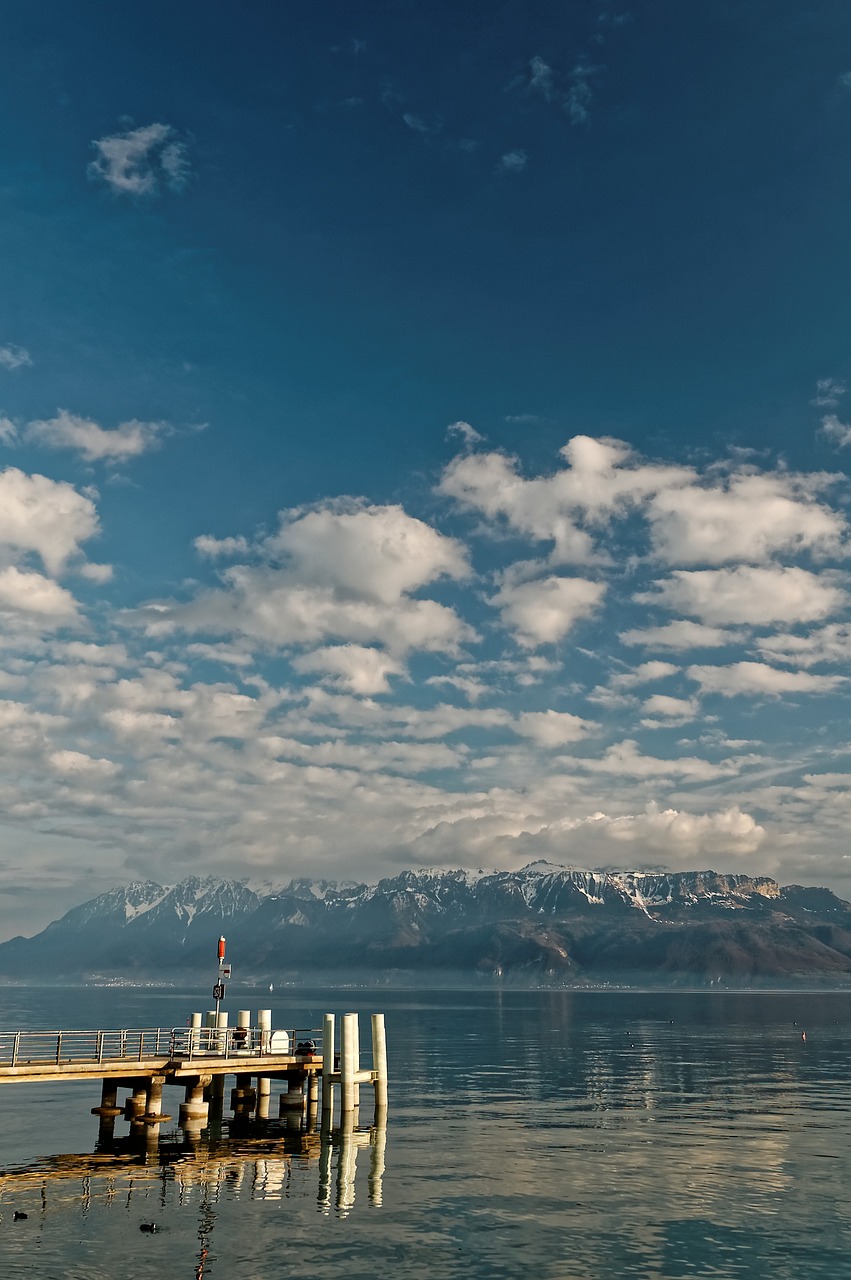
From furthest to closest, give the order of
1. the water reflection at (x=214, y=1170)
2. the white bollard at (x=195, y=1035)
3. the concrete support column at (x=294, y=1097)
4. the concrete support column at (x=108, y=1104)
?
1. the concrete support column at (x=294, y=1097)
2. the white bollard at (x=195, y=1035)
3. the concrete support column at (x=108, y=1104)
4. the water reflection at (x=214, y=1170)

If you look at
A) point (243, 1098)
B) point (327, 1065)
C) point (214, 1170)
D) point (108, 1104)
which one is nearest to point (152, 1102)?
point (108, 1104)

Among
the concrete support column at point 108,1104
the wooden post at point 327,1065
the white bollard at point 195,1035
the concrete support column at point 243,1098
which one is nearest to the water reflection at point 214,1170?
the concrete support column at point 108,1104

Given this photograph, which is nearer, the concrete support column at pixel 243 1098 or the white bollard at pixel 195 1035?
the white bollard at pixel 195 1035

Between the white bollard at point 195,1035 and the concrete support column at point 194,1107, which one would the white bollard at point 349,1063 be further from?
the white bollard at point 195,1035

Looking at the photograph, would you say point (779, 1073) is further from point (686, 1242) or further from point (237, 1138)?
point (686, 1242)

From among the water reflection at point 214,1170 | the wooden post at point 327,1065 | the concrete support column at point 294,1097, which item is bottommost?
the water reflection at point 214,1170

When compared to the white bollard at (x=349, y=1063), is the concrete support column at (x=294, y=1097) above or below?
below

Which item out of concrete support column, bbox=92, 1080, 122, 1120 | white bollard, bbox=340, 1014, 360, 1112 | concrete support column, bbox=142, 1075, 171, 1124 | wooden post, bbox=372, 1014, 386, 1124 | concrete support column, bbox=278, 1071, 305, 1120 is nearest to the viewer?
concrete support column, bbox=142, 1075, 171, 1124

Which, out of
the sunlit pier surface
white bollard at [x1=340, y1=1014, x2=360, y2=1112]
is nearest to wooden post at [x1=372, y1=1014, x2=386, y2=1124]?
the sunlit pier surface

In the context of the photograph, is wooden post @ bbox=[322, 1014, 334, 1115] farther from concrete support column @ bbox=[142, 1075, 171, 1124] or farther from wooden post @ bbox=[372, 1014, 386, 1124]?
concrete support column @ bbox=[142, 1075, 171, 1124]

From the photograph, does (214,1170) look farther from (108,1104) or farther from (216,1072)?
(108,1104)

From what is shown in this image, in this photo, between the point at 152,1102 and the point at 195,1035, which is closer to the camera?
the point at 152,1102

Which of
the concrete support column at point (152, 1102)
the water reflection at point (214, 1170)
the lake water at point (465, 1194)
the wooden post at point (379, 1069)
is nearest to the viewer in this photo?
the lake water at point (465, 1194)

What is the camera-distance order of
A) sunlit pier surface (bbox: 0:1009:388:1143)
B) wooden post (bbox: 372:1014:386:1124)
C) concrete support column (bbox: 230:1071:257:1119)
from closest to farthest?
sunlit pier surface (bbox: 0:1009:388:1143) → wooden post (bbox: 372:1014:386:1124) → concrete support column (bbox: 230:1071:257:1119)
